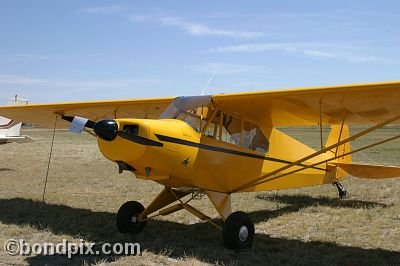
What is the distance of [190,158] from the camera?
628 cm

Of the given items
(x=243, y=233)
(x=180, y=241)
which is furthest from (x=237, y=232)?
(x=180, y=241)

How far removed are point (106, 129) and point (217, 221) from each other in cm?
386

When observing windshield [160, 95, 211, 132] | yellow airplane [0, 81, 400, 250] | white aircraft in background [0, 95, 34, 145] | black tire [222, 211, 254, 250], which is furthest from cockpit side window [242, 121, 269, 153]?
white aircraft in background [0, 95, 34, 145]

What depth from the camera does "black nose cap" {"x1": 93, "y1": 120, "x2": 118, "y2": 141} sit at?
17.5 feet

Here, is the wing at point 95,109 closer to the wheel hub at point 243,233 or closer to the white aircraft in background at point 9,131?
the wheel hub at point 243,233

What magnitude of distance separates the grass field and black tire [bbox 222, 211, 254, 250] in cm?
13

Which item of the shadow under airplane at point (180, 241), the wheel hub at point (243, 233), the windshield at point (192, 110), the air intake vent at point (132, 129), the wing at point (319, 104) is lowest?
the shadow under airplane at point (180, 241)

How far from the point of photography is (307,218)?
8.67 metres

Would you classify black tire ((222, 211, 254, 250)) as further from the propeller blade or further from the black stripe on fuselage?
the propeller blade

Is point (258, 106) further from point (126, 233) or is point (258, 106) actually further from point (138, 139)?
point (126, 233)

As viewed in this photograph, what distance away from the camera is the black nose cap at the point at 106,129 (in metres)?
5.35

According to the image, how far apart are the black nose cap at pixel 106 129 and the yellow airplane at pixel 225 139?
0.04 feet

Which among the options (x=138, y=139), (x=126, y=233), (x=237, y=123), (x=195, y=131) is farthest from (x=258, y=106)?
(x=126, y=233)

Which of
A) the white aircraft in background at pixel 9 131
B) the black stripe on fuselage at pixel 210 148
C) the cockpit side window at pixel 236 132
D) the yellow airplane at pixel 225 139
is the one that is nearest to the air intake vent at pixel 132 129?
the yellow airplane at pixel 225 139
